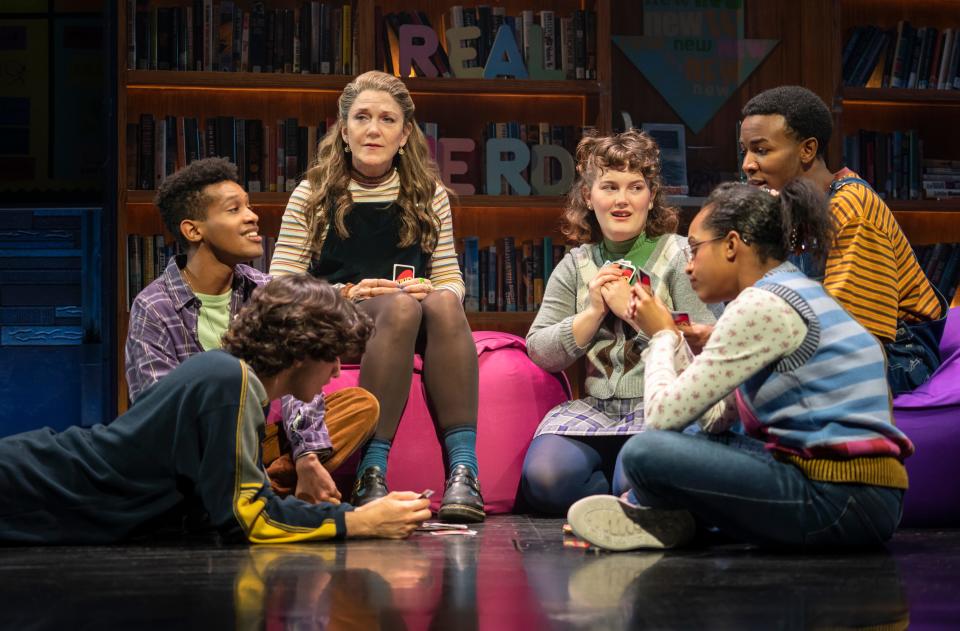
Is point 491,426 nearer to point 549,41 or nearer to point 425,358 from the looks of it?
point 425,358

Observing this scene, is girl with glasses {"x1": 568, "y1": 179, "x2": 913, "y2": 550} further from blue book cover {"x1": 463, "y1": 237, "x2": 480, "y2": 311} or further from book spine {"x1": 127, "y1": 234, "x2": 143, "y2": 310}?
book spine {"x1": 127, "y1": 234, "x2": 143, "y2": 310}

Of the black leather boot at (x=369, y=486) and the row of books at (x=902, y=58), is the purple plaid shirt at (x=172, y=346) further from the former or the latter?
the row of books at (x=902, y=58)

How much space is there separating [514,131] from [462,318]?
1.70 m

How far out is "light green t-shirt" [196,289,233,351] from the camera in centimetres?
286

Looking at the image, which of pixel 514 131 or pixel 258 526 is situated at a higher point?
pixel 514 131

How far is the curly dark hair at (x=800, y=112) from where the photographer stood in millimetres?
2947

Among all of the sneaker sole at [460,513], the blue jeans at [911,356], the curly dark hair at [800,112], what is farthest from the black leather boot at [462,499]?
the curly dark hair at [800,112]

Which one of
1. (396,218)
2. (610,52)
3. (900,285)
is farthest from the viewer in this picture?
(610,52)

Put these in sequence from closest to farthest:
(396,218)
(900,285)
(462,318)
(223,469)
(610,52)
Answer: (223,469), (900,285), (462,318), (396,218), (610,52)

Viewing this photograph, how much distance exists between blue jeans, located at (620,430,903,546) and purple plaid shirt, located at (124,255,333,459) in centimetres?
88

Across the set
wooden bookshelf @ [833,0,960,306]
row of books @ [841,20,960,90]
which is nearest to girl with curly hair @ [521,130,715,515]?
row of books @ [841,20,960,90]

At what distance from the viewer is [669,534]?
2246 millimetres

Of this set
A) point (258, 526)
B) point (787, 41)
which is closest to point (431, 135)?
point (787, 41)

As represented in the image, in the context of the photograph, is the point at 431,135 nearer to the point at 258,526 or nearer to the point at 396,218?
the point at 396,218
